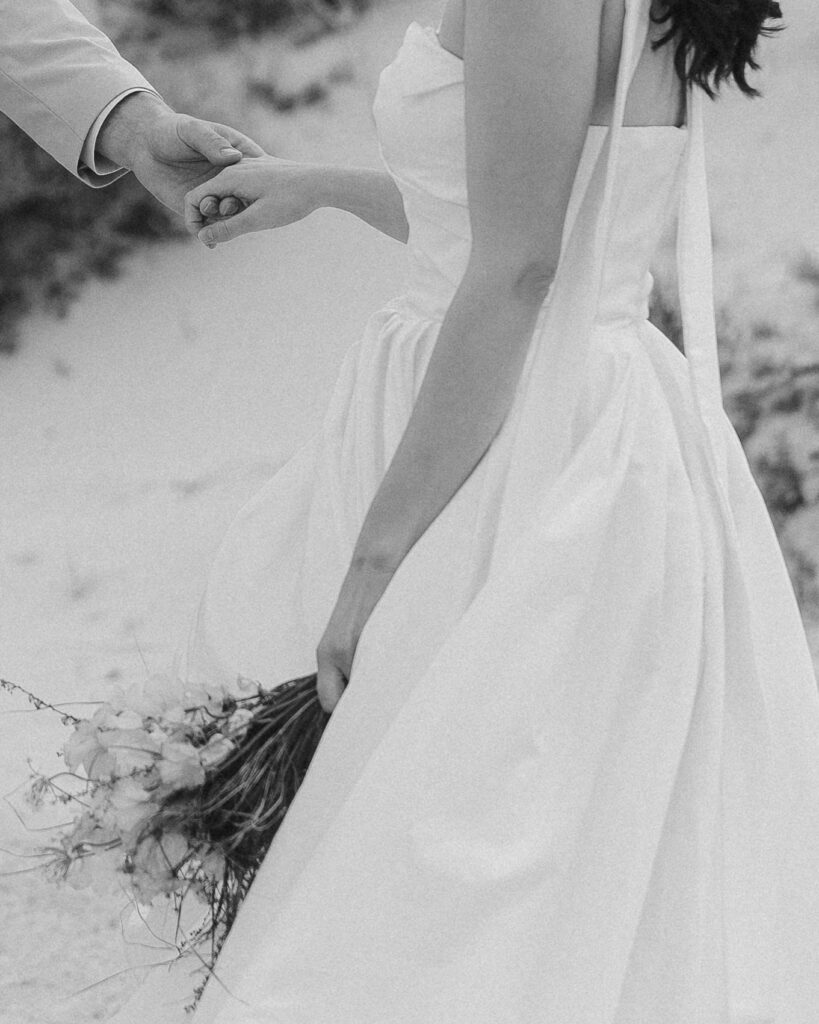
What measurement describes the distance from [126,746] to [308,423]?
8.15ft

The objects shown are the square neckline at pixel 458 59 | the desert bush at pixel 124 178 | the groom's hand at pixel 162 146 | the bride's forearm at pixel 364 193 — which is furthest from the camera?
the desert bush at pixel 124 178

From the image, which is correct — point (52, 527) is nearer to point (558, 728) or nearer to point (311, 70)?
point (311, 70)

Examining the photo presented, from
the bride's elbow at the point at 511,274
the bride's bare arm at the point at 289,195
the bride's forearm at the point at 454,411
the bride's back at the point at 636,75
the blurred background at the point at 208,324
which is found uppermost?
the bride's back at the point at 636,75

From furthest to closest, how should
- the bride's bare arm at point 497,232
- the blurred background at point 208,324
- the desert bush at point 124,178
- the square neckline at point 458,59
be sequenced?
the desert bush at point 124,178
the blurred background at point 208,324
the square neckline at point 458,59
the bride's bare arm at point 497,232

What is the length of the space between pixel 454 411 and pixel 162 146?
667 mm

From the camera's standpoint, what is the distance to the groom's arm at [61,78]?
4.77ft

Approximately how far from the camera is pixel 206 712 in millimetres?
905

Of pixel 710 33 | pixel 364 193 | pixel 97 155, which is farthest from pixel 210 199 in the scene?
pixel 710 33

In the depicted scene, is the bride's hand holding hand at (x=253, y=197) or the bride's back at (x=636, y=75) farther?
the bride's hand holding hand at (x=253, y=197)

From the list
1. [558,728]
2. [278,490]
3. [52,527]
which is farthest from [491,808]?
[52,527]

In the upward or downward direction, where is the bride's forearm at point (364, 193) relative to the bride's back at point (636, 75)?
downward

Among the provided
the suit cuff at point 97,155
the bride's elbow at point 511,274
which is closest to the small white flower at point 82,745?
the bride's elbow at point 511,274

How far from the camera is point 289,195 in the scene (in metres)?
1.24

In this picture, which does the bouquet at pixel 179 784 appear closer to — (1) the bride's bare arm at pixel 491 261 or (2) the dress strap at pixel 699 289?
(1) the bride's bare arm at pixel 491 261
